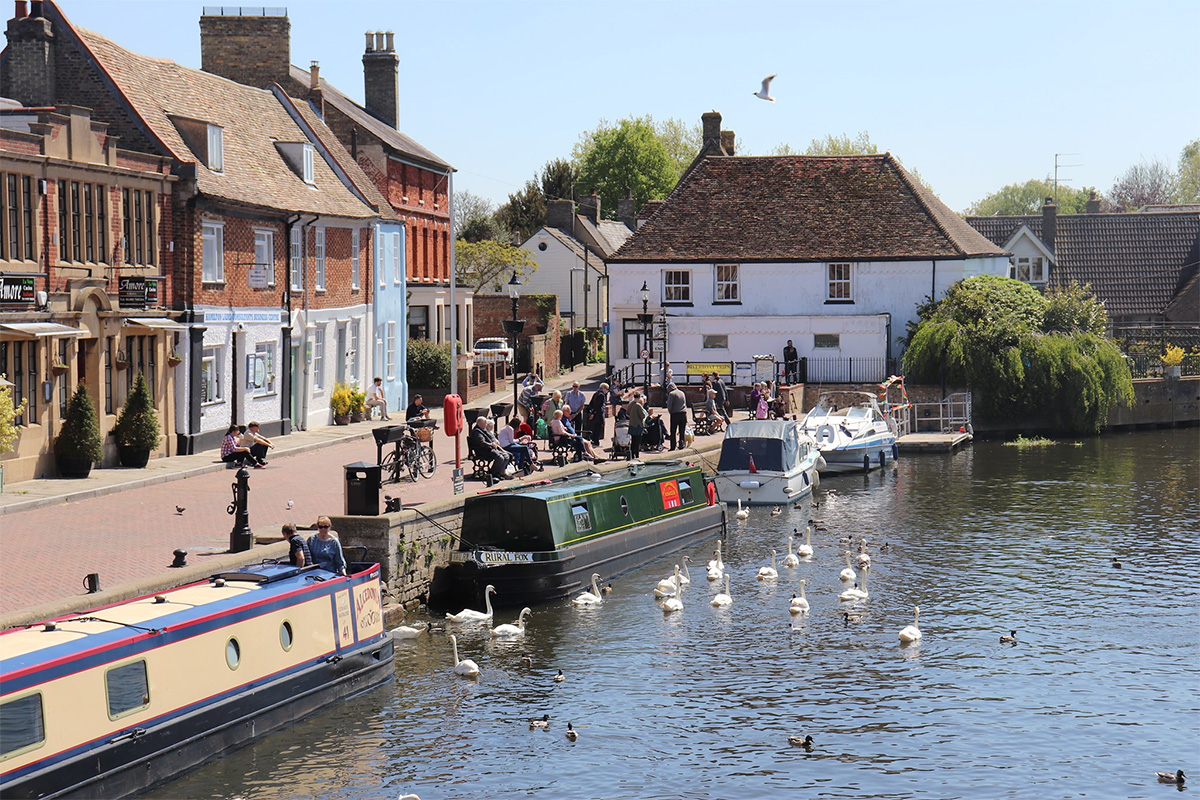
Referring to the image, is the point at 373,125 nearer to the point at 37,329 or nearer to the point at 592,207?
the point at 37,329

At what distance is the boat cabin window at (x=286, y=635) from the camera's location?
688 inches

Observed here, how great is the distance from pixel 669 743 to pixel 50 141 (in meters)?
19.3

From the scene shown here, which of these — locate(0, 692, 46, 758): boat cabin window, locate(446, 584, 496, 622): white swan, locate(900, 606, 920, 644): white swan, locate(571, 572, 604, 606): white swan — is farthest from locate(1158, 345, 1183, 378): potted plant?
locate(0, 692, 46, 758): boat cabin window

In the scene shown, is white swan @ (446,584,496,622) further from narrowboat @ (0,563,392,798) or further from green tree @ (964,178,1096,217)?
green tree @ (964,178,1096,217)

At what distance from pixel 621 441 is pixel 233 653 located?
19.0m

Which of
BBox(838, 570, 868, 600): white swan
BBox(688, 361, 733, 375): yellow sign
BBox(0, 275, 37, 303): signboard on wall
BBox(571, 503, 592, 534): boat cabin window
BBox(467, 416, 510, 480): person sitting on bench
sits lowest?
BBox(838, 570, 868, 600): white swan

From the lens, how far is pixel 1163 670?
2044cm

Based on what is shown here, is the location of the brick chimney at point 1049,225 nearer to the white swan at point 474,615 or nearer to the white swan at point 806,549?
the white swan at point 806,549

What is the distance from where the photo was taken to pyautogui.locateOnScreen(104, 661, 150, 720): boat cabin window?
48.0 feet

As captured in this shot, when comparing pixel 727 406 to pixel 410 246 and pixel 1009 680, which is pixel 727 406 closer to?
pixel 410 246

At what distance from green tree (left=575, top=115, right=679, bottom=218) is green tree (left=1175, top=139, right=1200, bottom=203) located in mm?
55812

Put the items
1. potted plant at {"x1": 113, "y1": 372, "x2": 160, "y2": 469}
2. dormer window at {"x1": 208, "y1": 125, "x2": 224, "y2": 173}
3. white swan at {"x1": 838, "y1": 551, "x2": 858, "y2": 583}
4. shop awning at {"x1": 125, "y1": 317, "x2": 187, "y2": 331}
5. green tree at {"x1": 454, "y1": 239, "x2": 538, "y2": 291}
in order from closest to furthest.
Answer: white swan at {"x1": 838, "y1": 551, "x2": 858, "y2": 583} < potted plant at {"x1": 113, "y1": 372, "x2": 160, "y2": 469} < shop awning at {"x1": 125, "y1": 317, "x2": 187, "y2": 331} < dormer window at {"x1": 208, "y1": 125, "x2": 224, "y2": 173} < green tree at {"x1": 454, "y1": 239, "x2": 538, "y2": 291}

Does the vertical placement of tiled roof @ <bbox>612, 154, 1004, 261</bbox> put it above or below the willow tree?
above

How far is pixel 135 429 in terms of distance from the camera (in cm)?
3053
